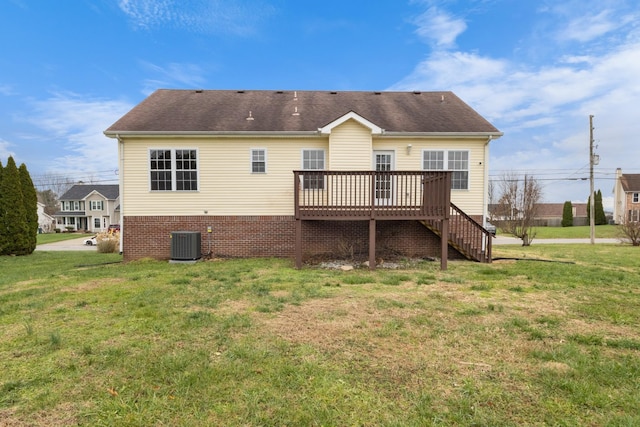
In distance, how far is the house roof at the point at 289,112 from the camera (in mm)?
10711

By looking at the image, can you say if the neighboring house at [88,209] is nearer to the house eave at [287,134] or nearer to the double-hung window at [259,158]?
the house eave at [287,134]

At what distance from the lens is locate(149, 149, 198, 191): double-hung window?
34.8 ft

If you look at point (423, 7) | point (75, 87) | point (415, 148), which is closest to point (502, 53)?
point (423, 7)

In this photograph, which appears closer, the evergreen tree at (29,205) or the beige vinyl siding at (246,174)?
the beige vinyl siding at (246,174)

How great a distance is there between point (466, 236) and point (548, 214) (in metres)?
61.8

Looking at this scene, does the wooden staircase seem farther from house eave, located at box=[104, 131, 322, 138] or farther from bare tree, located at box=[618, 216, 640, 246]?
bare tree, located at box=[618, 216, 640, 246]

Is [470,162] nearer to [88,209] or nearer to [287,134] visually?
[287,134]

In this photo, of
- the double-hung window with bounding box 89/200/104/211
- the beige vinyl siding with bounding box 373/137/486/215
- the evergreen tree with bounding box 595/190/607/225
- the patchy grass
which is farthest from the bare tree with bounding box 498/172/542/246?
the double-hung window with bounding box 89/200/104/211

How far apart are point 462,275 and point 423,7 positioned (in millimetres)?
11105

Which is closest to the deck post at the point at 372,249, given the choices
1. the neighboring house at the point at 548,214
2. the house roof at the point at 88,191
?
the neighboring house at the point at 548,214

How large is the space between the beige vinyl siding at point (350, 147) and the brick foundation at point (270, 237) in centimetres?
190

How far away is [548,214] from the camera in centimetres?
5934

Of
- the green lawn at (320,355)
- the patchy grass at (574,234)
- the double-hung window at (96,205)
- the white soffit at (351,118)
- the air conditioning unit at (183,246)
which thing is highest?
the white soffit at (351,118)

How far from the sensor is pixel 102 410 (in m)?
2.52
